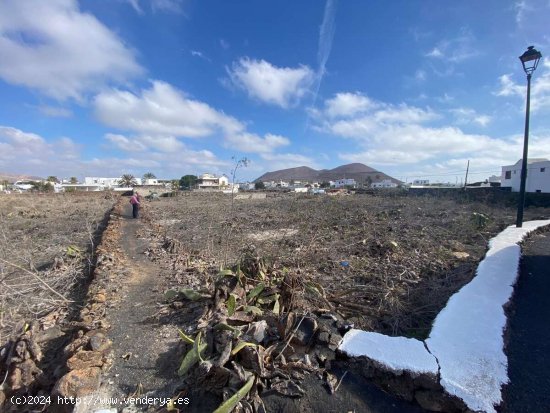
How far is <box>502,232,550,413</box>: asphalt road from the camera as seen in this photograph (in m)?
2.31

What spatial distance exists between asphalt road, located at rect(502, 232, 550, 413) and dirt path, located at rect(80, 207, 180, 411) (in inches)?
122

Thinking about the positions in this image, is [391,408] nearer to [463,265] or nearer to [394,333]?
[394,333]

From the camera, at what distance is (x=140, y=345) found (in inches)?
138

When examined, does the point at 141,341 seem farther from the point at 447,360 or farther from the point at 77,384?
the point at 447,360

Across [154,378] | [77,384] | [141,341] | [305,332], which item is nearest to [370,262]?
[305,332]

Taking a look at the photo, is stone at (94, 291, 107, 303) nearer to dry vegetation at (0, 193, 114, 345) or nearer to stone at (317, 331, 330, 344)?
dry vegetation at (0, 193, 114, 345)

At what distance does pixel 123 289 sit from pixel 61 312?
997 mm

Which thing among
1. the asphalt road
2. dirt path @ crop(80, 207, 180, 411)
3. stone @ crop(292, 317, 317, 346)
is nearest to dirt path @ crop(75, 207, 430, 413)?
dirt path @ crop(80, 207, 180, 411)

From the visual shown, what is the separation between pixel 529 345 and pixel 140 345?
14.8 ft

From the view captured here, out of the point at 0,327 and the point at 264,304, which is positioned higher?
the point at 264,304

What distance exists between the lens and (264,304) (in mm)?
3998

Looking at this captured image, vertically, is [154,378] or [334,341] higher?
[334,341]

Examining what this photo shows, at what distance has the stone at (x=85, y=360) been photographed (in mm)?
2934

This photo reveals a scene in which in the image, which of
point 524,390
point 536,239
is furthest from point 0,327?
point 536,239
